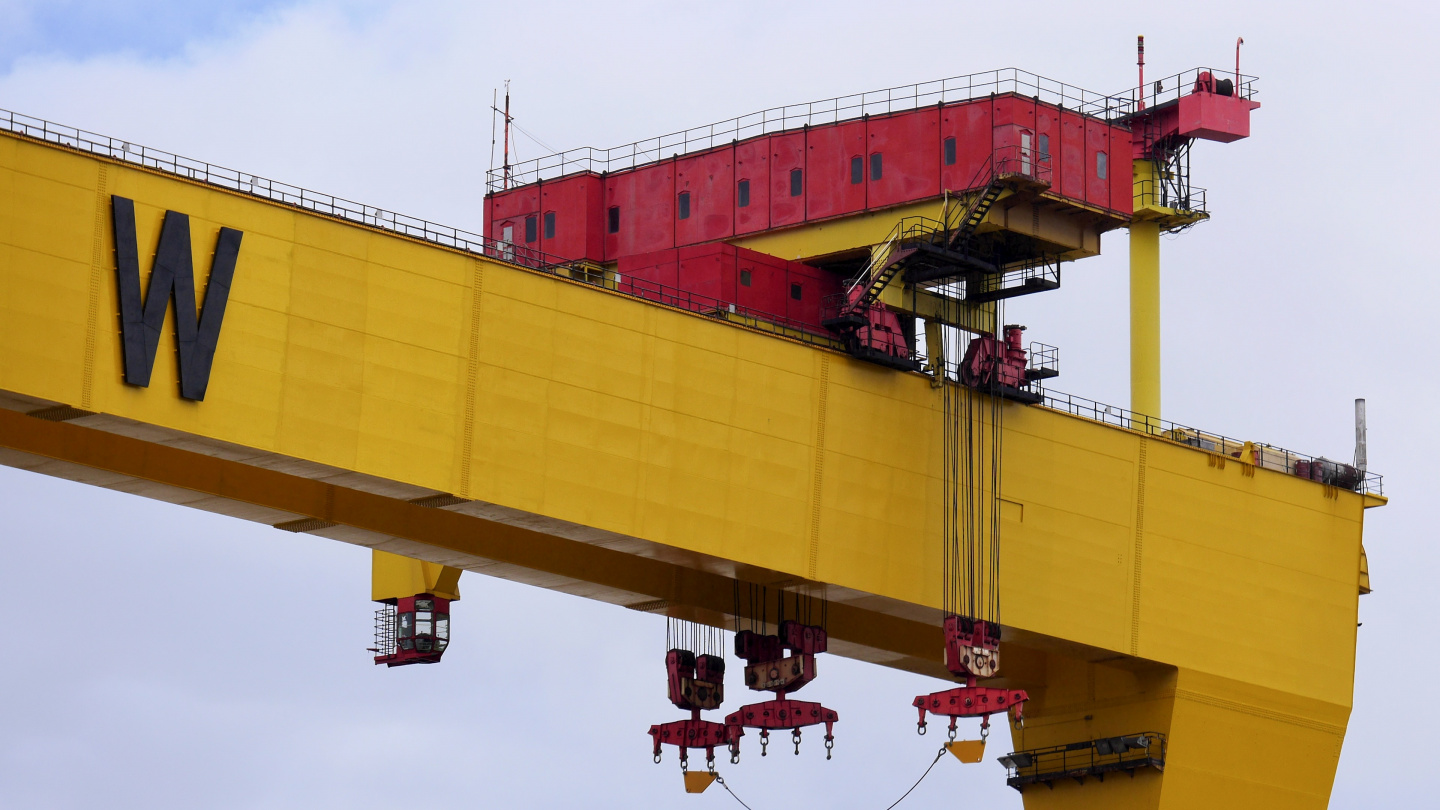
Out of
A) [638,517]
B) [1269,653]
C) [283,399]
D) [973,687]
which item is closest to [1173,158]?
[1269,653]

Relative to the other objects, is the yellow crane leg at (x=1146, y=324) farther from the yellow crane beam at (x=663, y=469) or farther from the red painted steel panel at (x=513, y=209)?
the red painted steel panel at (x=513, y=209)

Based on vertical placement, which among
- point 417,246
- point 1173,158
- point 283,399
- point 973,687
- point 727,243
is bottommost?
point 973,687

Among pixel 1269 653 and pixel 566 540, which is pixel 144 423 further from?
pixel 1269 653

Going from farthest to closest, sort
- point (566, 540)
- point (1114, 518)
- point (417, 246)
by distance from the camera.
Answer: point (1114, 518) → point (566, 540) → point (417, 246)

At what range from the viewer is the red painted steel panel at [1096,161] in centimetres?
5344

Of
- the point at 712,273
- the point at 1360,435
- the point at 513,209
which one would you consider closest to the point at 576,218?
the point at 513,209

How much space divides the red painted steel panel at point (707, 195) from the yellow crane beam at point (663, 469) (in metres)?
6.85

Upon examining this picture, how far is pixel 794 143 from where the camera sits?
180 ft

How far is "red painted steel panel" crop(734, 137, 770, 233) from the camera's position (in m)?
55.1

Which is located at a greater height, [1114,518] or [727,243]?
[727,243]

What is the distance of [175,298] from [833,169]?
1797cm

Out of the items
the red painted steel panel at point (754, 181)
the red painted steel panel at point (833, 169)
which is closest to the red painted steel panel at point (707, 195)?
the red painted steel panel at point (754, 181)

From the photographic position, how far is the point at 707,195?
56.2 m

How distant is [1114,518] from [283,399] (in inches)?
813
